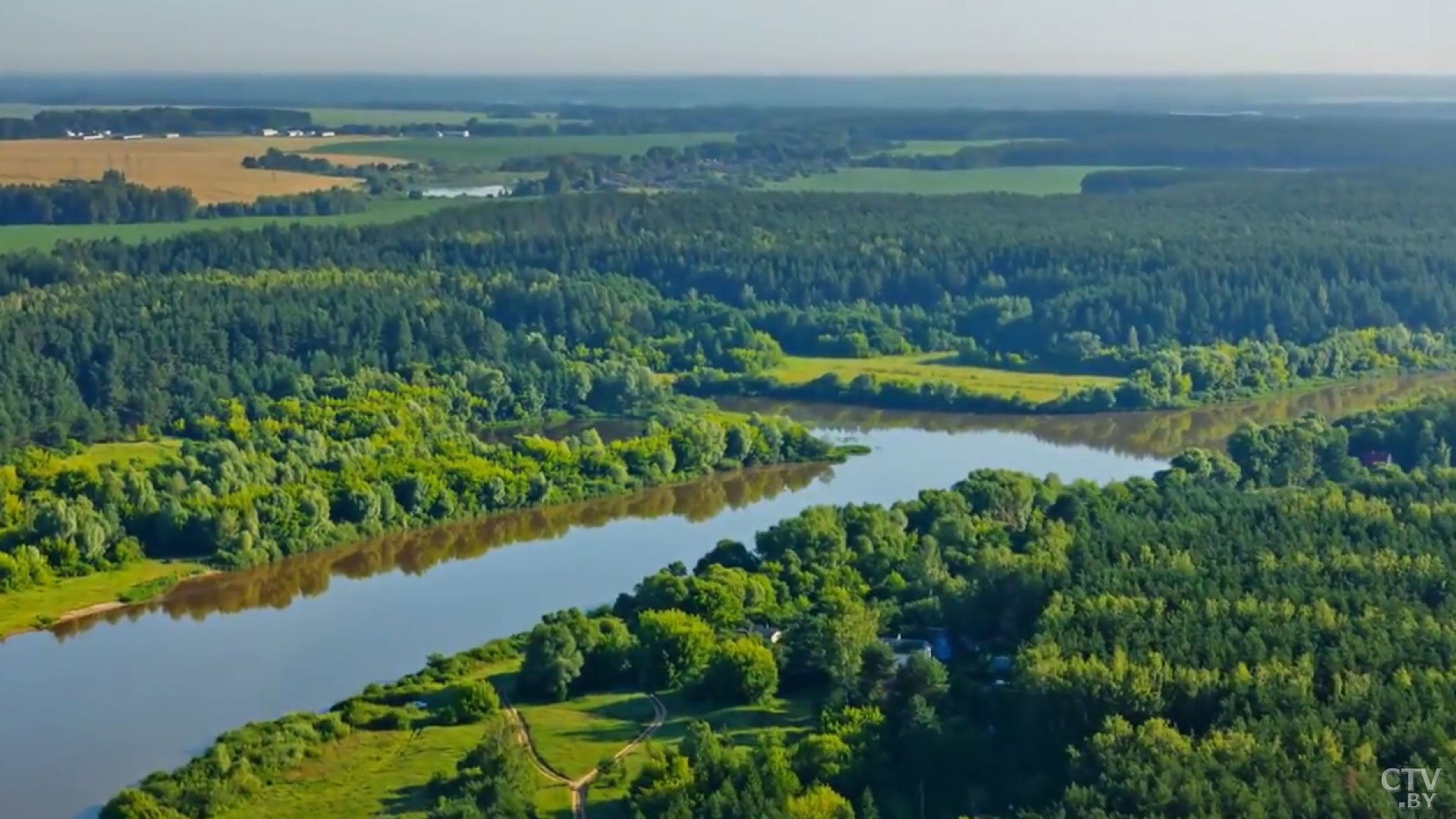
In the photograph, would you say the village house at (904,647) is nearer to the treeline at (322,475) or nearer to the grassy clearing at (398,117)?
the treeline at (322,475)

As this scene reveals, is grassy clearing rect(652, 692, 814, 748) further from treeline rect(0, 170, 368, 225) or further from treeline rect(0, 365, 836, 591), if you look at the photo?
treeline rect(0, 170, 368, 225)

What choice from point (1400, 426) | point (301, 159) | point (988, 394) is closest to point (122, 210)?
point (301, 159)

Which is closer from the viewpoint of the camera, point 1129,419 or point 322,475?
point 322,475

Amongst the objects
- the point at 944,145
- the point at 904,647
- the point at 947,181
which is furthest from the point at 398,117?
the point at 904,647

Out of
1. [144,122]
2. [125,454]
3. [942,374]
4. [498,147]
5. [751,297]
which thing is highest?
[144,122]

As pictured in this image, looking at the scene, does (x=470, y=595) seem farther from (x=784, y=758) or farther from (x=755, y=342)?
(x=755, y=342)

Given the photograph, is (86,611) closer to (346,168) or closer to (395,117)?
(346,168)

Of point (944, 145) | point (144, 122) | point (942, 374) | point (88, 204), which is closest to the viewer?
point (942, 374)

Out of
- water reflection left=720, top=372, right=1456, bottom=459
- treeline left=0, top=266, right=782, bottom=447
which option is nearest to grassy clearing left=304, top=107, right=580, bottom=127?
treeline left=0, top=266, right=782, bottom=447

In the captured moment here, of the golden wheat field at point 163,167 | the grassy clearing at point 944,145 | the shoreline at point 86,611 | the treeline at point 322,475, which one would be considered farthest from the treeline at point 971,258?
the grassy clearing at point 944,145
